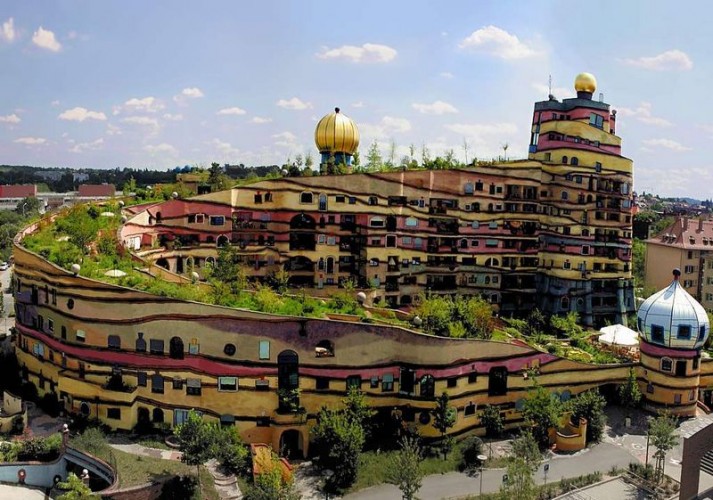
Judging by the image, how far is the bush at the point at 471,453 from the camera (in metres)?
30.5

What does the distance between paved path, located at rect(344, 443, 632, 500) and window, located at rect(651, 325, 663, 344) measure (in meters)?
7.55

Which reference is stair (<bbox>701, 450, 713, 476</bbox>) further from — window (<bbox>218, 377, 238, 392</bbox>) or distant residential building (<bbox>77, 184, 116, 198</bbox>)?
distant residential building (<bbox>77, 184, 116, 198</bbox>)

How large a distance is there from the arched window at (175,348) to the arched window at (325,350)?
6683 millimetres

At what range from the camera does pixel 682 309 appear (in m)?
36.4

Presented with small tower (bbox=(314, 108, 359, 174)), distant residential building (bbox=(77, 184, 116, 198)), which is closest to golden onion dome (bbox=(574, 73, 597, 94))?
small tower (bbox=(314, 108, 359, 174))

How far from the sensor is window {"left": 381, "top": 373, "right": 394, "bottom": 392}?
32250 mm

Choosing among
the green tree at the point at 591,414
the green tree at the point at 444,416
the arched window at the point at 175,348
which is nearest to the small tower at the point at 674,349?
the green tree at the point at 591,414

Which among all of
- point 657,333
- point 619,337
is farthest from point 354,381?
point 619,337

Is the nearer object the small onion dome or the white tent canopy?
the small onion dome

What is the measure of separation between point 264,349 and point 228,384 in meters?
2.51

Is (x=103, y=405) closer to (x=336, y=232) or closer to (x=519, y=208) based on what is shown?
(x=336, y=232)

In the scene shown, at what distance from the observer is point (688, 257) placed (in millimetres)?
61406

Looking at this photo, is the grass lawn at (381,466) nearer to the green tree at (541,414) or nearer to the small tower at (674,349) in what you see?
the green tree at (541,414)

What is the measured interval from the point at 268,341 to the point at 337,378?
394 centimetres
